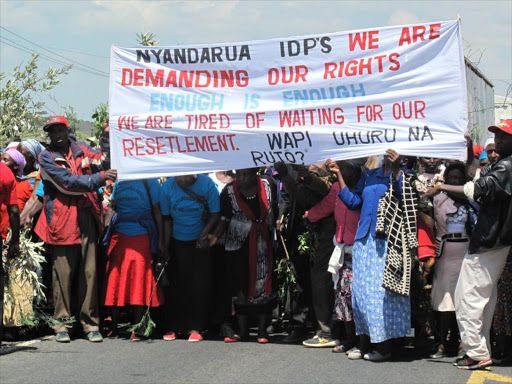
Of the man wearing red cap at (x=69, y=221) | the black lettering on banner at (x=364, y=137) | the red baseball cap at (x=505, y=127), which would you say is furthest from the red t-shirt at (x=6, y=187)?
the red baseball cap at (x=505, y=127)

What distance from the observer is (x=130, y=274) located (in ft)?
30.0

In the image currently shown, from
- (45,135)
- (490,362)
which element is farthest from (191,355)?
(45,135)

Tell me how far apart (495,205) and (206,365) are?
2816 millimetres

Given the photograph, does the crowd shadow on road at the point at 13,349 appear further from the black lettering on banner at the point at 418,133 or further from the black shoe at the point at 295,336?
the black lettering on banner at the point at 418,133

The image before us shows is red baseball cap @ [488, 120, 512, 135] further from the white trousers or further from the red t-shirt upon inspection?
the red t-shirt

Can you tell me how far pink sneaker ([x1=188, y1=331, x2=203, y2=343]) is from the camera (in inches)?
357

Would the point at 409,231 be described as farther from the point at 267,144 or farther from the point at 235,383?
the point at 235,383

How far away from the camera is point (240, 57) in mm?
8586

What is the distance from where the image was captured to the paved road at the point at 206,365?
7250 mm

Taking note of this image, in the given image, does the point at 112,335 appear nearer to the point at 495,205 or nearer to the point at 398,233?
the point at 398,233

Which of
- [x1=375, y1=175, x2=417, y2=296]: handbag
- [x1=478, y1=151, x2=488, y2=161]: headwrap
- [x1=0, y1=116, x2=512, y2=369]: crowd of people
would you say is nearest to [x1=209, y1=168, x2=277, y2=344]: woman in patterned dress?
[x1=0, y1=116, x2=512, y2=369]: crowd of people

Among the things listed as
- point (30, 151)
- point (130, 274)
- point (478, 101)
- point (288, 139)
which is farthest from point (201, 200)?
point (478, 101)

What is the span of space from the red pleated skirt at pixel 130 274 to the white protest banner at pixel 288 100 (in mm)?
826

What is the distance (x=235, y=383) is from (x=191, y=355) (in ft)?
4.06
